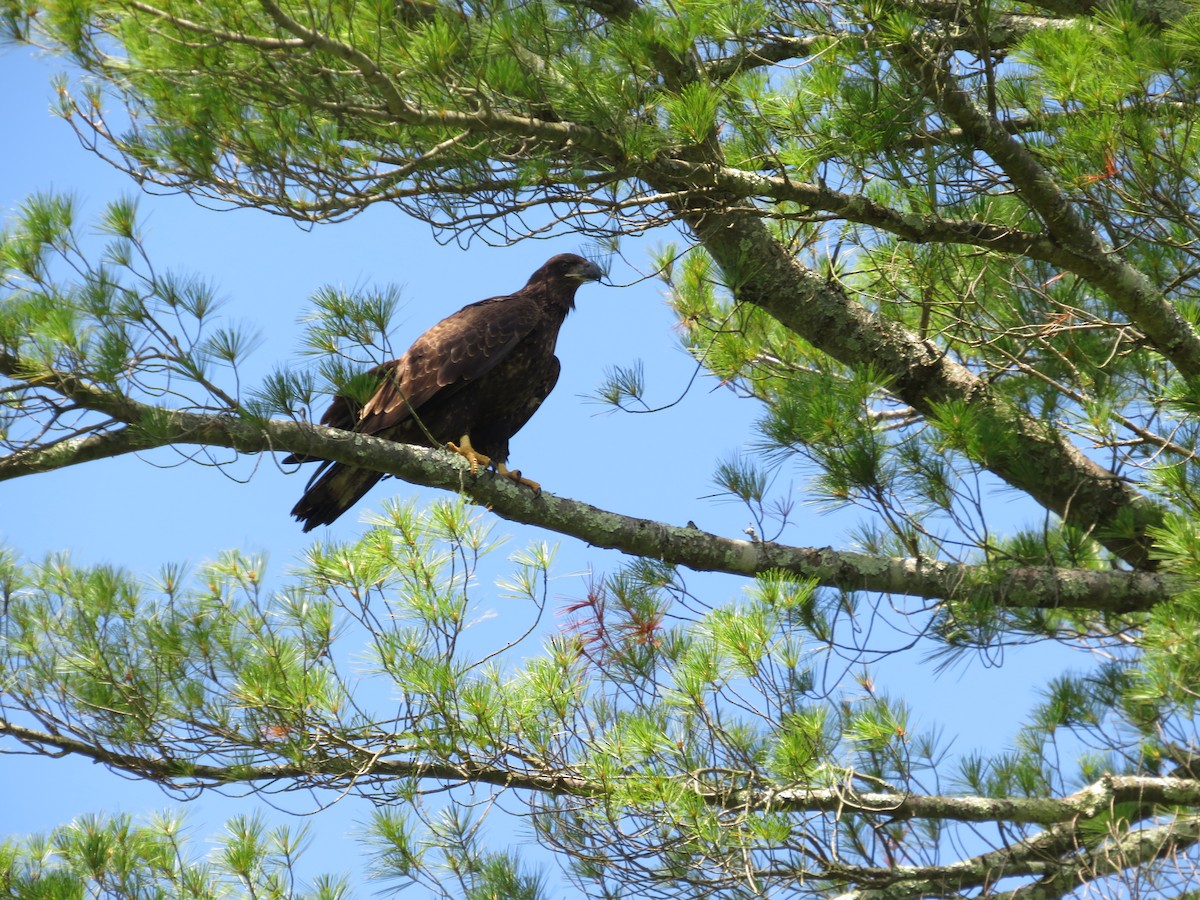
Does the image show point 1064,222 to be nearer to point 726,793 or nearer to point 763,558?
point 763,558

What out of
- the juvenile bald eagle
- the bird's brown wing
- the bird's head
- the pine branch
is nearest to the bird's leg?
the juvenile bald eagle

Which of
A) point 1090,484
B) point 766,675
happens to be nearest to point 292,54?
point 766,675

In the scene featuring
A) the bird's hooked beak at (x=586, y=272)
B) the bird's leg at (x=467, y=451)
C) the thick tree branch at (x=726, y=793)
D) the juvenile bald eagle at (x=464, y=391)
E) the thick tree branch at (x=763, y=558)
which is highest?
the bird's hooked beak at (x=586, y=272)

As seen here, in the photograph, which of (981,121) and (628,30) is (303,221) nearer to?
(628,30)

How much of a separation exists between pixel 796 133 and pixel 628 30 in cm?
58

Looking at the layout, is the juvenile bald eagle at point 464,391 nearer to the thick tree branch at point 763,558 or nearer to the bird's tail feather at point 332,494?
the bird's tail feather at point 332,494

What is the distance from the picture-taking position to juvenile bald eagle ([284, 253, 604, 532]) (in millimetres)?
4461

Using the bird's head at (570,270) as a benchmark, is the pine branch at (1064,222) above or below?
Result: below

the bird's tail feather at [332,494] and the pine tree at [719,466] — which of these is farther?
the bird's tail feather at [332,494]

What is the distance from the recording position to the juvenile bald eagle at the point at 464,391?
4461 millimetres

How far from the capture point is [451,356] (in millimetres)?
4660

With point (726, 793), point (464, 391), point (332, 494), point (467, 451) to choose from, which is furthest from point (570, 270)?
point (726, 793)

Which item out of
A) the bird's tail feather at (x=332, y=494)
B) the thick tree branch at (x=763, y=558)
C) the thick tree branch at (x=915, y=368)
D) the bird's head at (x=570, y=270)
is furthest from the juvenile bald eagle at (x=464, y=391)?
the thick tree branch at (x=915, y=368)

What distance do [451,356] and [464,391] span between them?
0.16 metres
